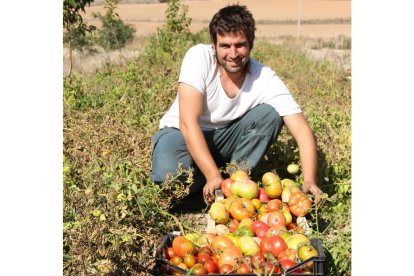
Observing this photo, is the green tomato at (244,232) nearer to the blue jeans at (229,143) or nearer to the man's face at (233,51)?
the blue jeans at (229,143)

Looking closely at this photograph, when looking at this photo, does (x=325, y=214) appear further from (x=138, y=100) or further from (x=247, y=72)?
(x=138, y=100)

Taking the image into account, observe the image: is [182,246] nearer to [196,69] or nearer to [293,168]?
→ [196,69]

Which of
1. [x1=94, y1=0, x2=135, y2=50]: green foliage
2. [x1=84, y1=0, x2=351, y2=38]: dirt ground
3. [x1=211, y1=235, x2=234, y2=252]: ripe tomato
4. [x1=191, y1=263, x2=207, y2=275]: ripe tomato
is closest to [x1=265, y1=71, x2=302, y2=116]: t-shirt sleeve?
[x1=211, y1=235, x2=234, y2=252]: ripe tomato

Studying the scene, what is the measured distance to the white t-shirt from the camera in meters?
4.51

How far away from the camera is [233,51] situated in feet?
14.5

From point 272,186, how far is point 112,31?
7165mm

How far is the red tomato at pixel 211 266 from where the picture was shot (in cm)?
322

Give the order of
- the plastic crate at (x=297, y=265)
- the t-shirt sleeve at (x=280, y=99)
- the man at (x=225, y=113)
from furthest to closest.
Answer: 1. the t-shirt sleeve at (x=280, y=99)
2. the man at (x=225, y=113)
3. the plastic crate at (x=297, y=265)

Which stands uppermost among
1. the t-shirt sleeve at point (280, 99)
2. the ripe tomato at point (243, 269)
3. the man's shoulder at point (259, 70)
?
the man's shoulder at point (259, 70)

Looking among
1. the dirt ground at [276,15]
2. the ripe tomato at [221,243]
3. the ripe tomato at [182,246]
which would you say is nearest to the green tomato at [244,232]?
the ripe tomato at [221,243]

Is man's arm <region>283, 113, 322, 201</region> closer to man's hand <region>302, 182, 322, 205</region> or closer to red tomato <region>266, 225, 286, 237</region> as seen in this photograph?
man's hand <region>302, 182, 322, 205</region>

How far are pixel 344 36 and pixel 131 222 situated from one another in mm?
12743

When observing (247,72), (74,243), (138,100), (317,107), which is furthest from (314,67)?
(74,243)

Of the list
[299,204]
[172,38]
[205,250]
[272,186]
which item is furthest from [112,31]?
[205,250]
